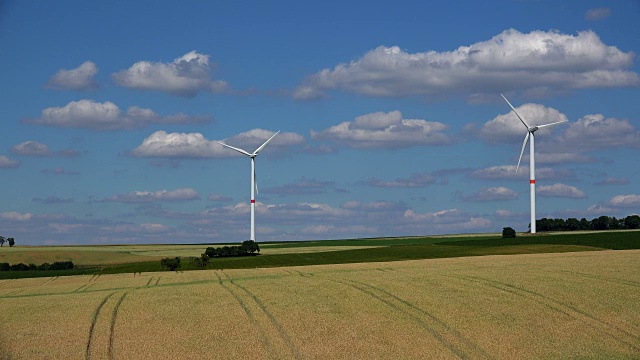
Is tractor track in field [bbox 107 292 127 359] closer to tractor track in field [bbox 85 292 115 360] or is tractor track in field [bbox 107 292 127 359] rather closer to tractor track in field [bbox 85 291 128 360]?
tractor track in field [bbox 85 291 128 360]

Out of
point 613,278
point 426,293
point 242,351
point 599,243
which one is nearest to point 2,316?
point 242,351

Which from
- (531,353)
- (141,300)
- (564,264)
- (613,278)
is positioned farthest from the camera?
(564,264)

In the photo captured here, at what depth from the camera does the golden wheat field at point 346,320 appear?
882 inches

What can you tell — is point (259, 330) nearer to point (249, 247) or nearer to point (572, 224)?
point (249, 247)

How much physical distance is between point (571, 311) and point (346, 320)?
825 centimetres

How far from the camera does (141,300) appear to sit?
104 feet

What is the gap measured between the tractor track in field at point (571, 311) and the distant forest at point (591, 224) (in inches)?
4158

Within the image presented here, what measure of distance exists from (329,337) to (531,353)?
622cm

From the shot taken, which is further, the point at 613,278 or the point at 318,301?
the point at 613,278

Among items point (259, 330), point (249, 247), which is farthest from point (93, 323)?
point (249, 247)

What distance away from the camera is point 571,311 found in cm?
2691

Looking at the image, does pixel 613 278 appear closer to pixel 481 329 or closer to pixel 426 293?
pixel 426 293

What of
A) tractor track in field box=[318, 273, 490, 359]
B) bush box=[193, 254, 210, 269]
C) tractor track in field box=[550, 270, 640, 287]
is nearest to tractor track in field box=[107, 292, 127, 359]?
tractor track in field box=[318, 273, 490, 359]

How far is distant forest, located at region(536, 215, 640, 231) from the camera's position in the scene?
13325 cm
